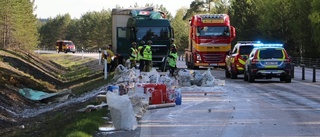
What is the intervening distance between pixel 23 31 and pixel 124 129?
225 feet

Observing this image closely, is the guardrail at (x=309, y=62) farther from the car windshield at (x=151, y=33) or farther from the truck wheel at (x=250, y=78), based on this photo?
the truck wheel at (x=250, y=78)

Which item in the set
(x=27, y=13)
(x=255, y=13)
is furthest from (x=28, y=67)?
(x=255, y=13)

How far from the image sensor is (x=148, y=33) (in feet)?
115

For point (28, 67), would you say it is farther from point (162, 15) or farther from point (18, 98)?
point (18, 98)

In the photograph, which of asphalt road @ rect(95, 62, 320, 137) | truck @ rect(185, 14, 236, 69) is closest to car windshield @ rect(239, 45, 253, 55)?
truck @ rect(185, 14, 236, 69)

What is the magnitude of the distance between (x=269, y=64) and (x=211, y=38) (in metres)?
11.9

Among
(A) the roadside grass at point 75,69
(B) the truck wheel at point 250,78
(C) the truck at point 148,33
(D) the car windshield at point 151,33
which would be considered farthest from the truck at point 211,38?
(B) the truck wheel at point 250,78

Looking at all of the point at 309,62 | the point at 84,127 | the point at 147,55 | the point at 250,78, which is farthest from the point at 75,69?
the point at 84,127

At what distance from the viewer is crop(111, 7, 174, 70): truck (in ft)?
114

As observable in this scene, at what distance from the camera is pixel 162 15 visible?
3756 cm

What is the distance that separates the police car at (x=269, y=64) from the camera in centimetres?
2722

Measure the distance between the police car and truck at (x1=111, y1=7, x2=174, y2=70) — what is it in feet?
27.0

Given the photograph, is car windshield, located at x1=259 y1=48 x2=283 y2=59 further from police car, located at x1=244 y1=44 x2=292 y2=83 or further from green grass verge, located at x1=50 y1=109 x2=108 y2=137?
green grass verge, located at x1=50 y1=109 x2=108 y2=137

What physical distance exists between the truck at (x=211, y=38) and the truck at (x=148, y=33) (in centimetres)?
312
